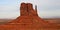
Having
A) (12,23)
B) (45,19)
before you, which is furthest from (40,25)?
(12,23)

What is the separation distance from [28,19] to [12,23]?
0.13m

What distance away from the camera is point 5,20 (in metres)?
1.26

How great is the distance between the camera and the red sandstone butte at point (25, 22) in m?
1.20

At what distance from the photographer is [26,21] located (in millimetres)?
1206

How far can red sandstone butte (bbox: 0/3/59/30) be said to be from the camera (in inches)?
47.2

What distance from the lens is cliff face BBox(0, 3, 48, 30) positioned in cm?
120

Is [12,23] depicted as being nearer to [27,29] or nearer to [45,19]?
[27,29]

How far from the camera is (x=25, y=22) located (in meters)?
1.21

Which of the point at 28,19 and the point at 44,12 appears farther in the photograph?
the point at 44,12

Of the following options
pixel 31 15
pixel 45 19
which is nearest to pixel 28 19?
pixel 31 15

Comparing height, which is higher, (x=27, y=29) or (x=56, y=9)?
(x=56, y=9)

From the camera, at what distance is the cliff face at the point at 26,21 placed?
1.20m

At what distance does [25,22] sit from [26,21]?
11 mm

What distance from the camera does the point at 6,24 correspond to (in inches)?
47.2
